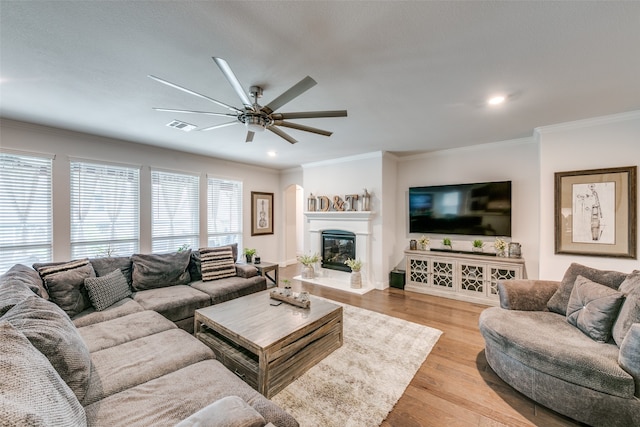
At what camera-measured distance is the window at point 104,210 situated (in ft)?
12.3

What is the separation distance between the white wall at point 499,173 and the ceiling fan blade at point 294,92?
381 cm

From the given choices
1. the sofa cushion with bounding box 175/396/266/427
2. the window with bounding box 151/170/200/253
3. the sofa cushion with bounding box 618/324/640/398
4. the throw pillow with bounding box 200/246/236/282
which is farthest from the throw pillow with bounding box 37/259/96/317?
the sofa cushion with bounding box 618/324/640/398

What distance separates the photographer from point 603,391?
1.63 m

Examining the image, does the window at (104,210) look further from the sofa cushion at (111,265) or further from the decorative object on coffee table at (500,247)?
the decorative object on coffee table at (500,247)

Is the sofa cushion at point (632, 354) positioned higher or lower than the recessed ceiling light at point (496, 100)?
lower

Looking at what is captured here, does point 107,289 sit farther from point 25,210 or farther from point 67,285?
point 25,210

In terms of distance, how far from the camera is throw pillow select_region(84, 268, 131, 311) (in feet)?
8.43

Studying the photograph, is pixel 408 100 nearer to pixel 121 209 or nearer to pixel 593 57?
pixel 593 57

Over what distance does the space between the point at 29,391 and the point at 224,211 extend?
194 inches

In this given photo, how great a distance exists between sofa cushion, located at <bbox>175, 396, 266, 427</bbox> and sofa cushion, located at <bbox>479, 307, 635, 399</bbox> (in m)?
2.03

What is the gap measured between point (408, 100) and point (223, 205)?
14.3 feet

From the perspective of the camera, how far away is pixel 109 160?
399cm

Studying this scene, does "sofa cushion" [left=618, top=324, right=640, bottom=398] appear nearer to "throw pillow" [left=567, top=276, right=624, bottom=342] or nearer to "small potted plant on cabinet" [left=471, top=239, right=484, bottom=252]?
"throw pillow" [left=567, top=276, right=624, bottom=342]

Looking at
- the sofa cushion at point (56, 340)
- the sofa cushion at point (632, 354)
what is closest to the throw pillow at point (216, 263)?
the sofa cushion at point (56, 340)
